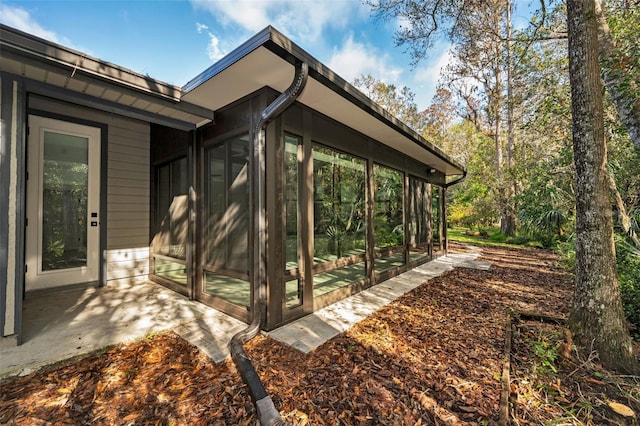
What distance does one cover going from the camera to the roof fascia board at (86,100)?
8.01 ft

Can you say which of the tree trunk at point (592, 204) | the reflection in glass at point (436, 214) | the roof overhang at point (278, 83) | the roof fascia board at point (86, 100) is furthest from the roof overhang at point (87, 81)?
the reflection in glass at point (436, 214)

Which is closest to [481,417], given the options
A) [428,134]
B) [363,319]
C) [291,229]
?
[363,319]

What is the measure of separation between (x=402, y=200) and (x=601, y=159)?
349 centimetres

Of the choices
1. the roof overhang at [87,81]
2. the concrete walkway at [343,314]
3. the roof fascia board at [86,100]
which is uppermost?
the roof overhang at [87,81]

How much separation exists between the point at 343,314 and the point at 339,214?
4.73 ft

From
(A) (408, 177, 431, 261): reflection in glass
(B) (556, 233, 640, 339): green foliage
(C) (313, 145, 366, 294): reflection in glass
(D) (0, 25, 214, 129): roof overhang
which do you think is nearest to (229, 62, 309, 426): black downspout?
(C) (313, 145, 366, 294): reflection in glass

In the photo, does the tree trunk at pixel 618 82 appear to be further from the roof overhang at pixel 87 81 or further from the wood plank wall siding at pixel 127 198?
the wood plank wall siding at pixel 127 198

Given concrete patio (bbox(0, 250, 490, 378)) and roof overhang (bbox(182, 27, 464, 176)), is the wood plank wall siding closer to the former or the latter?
concrete patio (bbox(0, 250, 490, 378))

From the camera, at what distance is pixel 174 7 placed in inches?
190

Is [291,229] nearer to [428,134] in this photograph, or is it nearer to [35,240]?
[35,240]

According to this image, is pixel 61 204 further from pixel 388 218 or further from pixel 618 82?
pixel 618 82

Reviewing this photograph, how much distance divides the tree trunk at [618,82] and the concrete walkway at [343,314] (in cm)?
364

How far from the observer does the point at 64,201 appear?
3916 mm

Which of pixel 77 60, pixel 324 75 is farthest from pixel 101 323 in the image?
pixel 324 75
